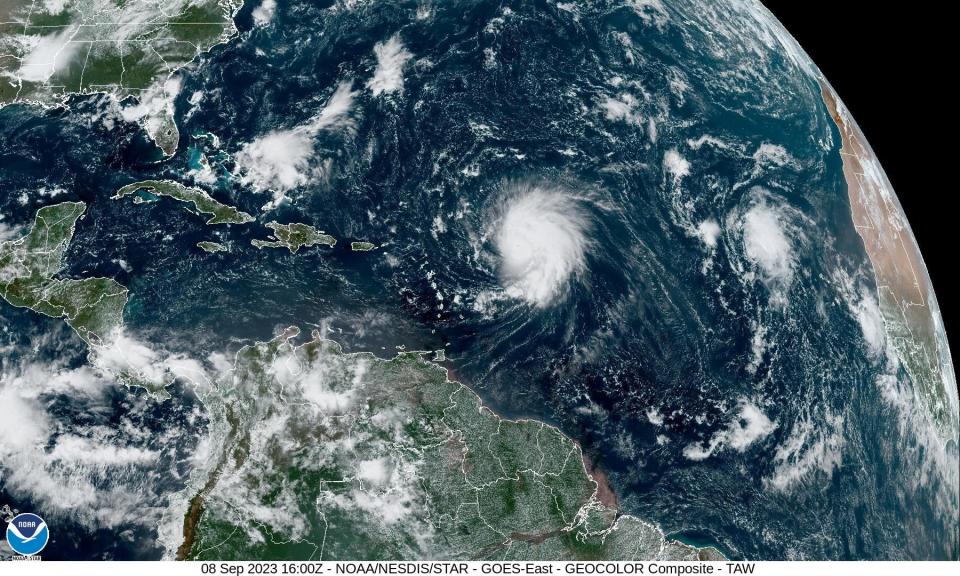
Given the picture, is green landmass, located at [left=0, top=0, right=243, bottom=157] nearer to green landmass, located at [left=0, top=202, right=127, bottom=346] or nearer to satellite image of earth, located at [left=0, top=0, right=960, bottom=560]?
satellite image of earth, located at [left=0, top=0, right=960, bottom=560]

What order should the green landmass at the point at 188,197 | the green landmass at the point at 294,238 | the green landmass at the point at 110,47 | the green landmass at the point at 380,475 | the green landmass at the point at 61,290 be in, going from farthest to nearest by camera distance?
the green landmass at the point at 110,47, the green landmass at the point at 188,197, the green landmass at the point at 294,238, the green landmass at the point at 61,290, the green landmass at the point at 380,475

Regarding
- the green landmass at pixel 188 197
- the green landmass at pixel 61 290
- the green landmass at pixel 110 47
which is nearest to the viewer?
the green landmass at pixel 61 290

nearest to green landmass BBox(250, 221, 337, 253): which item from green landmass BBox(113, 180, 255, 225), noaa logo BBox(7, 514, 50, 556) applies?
green landmass BBox(113, 180, 255, 225)

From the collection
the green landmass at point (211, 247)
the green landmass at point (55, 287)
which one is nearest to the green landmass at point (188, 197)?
the green landmass at point (211, 247)

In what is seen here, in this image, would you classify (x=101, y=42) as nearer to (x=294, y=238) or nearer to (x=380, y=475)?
(x=294, y=238)

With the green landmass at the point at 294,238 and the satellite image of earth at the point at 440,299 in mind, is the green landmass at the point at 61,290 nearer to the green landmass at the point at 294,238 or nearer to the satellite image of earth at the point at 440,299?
the satellite image of earth at the point at 440,299

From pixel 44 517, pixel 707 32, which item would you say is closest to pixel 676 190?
pixel 707 32

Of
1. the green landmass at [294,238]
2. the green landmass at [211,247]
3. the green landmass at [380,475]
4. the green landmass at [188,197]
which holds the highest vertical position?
the green landmass at [294,238]
